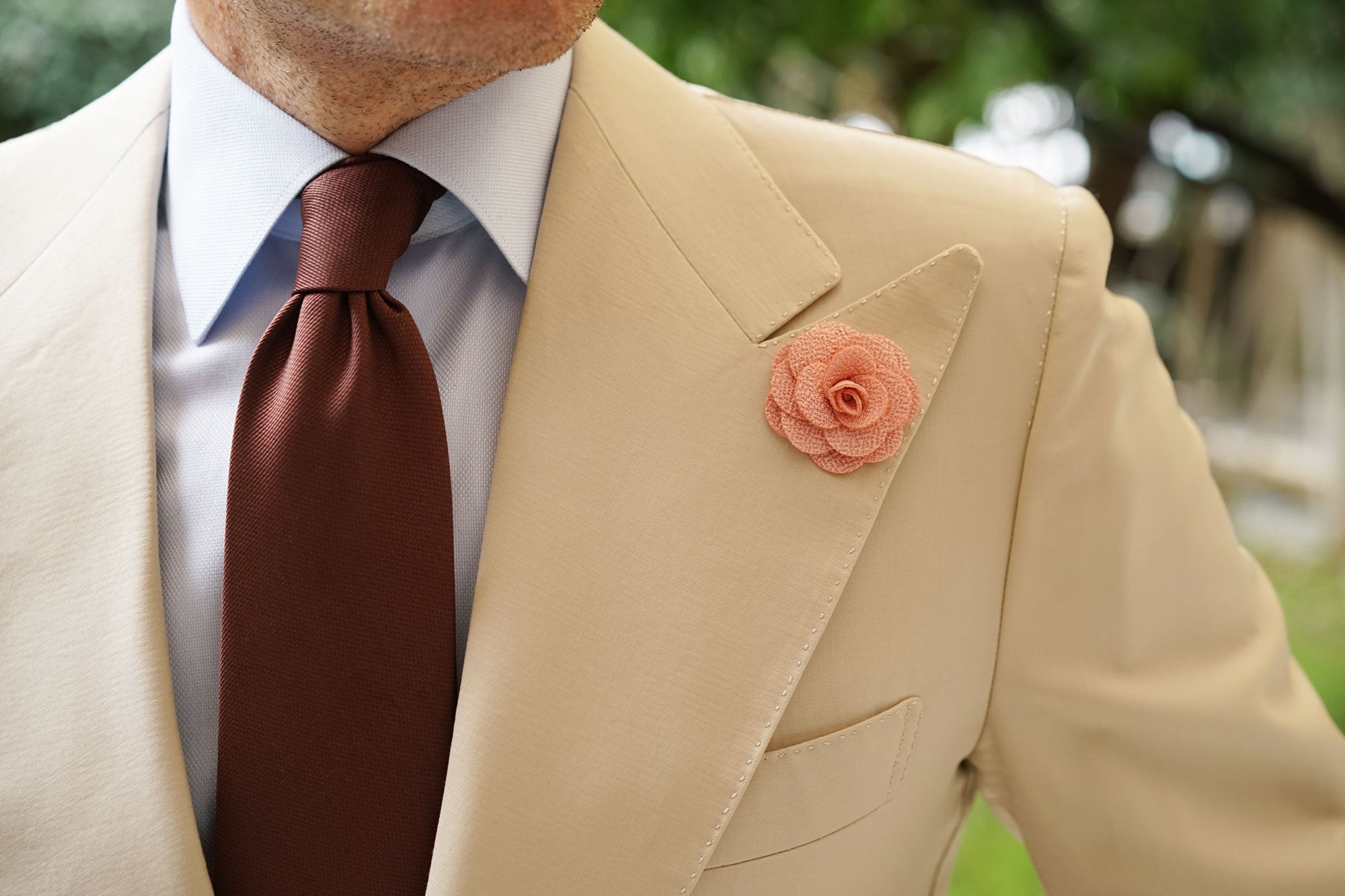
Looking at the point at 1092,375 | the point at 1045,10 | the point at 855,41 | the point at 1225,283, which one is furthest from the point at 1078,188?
the point at 1225,283

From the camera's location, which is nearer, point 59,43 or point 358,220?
point 358,220

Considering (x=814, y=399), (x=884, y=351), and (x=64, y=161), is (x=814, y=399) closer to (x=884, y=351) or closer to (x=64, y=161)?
(x=884, y=351)

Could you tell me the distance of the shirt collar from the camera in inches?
41.4

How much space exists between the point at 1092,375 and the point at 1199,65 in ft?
7.09

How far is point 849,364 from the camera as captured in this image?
3.28 feet

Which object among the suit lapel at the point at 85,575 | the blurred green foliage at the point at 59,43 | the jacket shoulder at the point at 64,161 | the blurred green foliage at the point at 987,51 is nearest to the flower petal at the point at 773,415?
the suit lapel at the point at 85,575

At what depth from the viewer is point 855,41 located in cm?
245

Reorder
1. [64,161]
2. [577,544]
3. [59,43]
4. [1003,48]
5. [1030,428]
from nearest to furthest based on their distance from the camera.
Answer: [577,544] → [1030,428] → [64,161] → [1003,48] → [59,43]

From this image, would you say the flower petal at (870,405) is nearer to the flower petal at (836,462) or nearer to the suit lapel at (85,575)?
the flower petal at (836,462)

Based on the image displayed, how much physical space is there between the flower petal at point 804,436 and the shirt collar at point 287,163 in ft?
0.97

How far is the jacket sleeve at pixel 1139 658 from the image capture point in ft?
3.46

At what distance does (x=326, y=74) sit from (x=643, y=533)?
1.78ft

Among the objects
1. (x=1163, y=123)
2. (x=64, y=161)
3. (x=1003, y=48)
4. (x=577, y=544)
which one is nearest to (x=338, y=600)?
(x=577, y=544)

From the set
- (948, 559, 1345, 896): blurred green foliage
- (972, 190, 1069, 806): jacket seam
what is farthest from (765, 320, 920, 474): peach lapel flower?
(948, 559, 1345, 896): blurred green foliage
